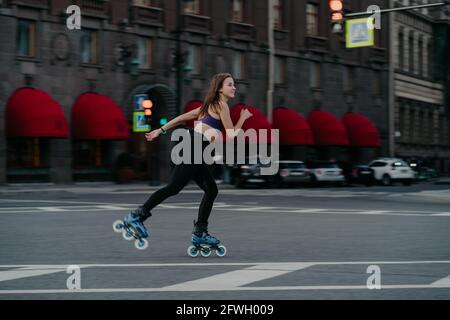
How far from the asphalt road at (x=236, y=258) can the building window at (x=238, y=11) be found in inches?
1123

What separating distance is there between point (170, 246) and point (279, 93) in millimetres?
38649

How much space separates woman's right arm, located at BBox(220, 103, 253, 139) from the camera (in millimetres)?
9851

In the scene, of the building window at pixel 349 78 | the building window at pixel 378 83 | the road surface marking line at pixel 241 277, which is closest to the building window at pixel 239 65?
the building window at pixel 349 78

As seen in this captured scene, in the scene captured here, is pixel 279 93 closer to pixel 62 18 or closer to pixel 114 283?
pixel 62 18

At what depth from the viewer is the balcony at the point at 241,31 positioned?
46469mm

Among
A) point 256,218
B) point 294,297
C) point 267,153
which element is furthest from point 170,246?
point 267,153

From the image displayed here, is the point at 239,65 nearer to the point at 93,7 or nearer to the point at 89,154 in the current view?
the point at 93,7

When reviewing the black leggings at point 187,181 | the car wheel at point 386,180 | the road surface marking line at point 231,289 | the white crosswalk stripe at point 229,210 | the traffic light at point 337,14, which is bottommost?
the car wheel at point 386,180

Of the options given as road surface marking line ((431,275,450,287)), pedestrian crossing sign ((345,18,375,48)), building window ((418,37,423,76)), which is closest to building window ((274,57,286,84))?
building window ((418,37,423,76))

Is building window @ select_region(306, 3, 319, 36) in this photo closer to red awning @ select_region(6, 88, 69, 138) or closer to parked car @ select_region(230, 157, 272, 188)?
parked car @ select_region(230, 157, 272, 188)

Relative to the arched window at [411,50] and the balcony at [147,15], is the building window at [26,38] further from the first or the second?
the arched window at [411,50]

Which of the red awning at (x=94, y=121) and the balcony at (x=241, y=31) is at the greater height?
the balcony at (x=241, y=31)

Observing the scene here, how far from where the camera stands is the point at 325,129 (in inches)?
2035

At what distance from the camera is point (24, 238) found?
13.0 meters
